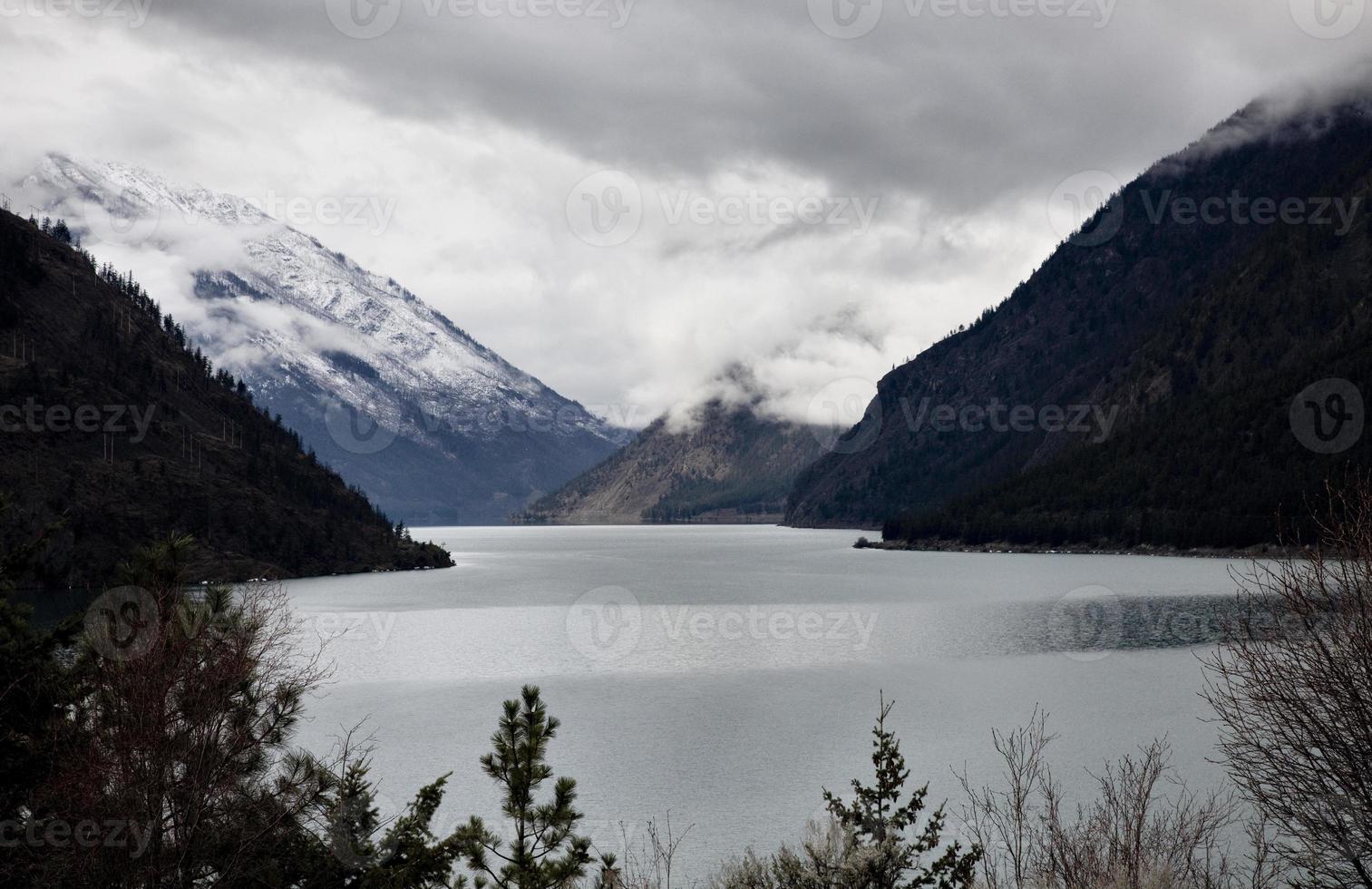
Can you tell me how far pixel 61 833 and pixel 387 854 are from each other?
5624 mm

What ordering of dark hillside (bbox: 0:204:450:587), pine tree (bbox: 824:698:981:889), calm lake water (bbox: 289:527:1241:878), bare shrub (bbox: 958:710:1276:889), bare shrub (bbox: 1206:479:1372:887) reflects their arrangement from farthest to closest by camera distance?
dark hillside (bbox: 0:204:450:587)
calm lake water (bbox: 289:527:1241:878)
bare shrub (bbox: 958:710:1276:889)
pine tree (bbox: 824:698:981:889)
bare shrub (bbox: 1206:479:1372:887)

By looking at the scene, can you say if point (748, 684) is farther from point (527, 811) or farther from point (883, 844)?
point (883, 844)

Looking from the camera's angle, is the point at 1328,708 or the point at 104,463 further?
the point at 104,463

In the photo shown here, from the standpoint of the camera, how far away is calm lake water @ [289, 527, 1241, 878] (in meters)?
41.0

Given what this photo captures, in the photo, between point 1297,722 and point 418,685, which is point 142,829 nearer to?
point 1297,722

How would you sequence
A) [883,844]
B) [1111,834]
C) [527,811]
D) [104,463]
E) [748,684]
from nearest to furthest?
[883,844], [527,811], [1111,834], [748,684], [104,463]

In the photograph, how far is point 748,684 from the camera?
65.6m

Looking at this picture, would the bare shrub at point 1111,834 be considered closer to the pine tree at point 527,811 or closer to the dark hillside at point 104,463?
the pine tree at point 527,811

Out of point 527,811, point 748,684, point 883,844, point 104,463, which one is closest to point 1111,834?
point 883,844

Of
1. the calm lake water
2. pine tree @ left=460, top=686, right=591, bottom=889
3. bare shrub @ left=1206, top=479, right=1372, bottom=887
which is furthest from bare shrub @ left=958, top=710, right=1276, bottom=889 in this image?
pine tree @ left=460, top=686, right=591, bottom=889

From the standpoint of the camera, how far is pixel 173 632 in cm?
1792

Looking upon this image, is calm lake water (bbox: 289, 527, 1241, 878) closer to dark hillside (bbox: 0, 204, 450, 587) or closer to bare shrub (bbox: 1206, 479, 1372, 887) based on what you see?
bare shrub (bbox: 1206, 479, 1372, 887)

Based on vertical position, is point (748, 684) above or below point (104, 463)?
below

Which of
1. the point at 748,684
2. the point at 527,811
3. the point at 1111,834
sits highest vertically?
the point at 748,684
